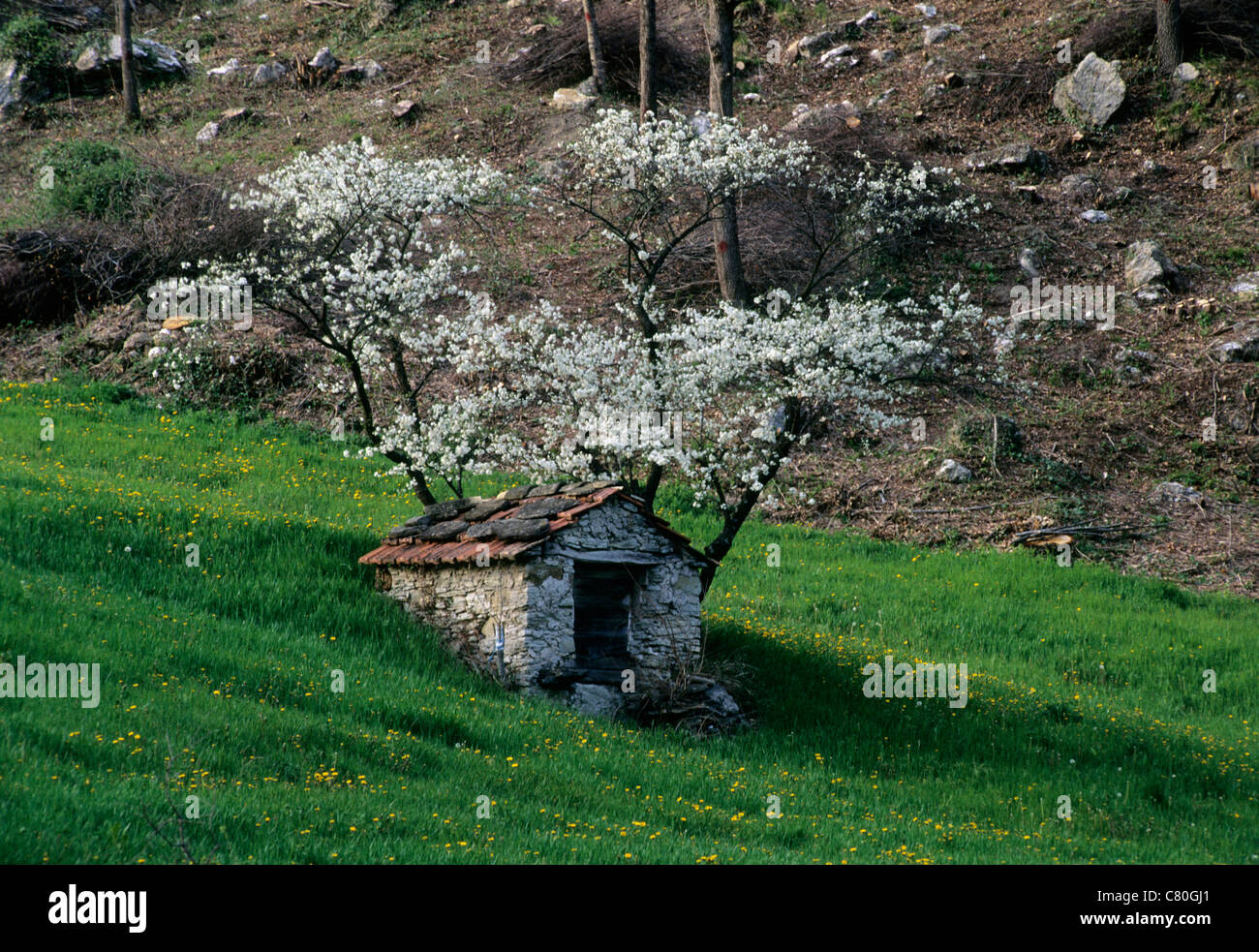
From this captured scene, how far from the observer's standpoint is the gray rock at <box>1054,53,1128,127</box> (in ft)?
91.8

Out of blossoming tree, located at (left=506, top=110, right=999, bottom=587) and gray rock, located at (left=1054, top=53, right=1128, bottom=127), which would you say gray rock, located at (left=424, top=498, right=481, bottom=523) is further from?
gray rock, located at (left=1054, top=53, right=1128, bottom=127)

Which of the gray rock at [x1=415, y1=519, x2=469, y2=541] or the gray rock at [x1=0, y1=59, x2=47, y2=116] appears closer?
the gray rock at [x1=415, y1=519, x2=469, y2=541]

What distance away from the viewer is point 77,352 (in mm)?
22516

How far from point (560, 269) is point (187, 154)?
44.5 ft

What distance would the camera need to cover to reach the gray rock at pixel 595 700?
38.9 ft

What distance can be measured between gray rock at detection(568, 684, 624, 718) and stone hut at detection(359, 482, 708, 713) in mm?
16

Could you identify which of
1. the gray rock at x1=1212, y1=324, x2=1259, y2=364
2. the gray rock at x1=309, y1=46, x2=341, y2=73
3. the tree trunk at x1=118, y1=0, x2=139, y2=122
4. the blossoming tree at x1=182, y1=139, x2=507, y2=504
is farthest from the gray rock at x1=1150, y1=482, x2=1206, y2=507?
the tree trunk at x1=118, y1=0, x2=139, y2=122

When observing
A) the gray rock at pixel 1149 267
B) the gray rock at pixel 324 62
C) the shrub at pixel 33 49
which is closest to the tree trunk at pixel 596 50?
the gray rock at pixel 324 62

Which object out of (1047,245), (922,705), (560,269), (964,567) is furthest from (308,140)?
(922,705)

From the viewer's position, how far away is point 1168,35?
1104 inches

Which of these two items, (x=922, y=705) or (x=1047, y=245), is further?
(x=1047, y=245)
